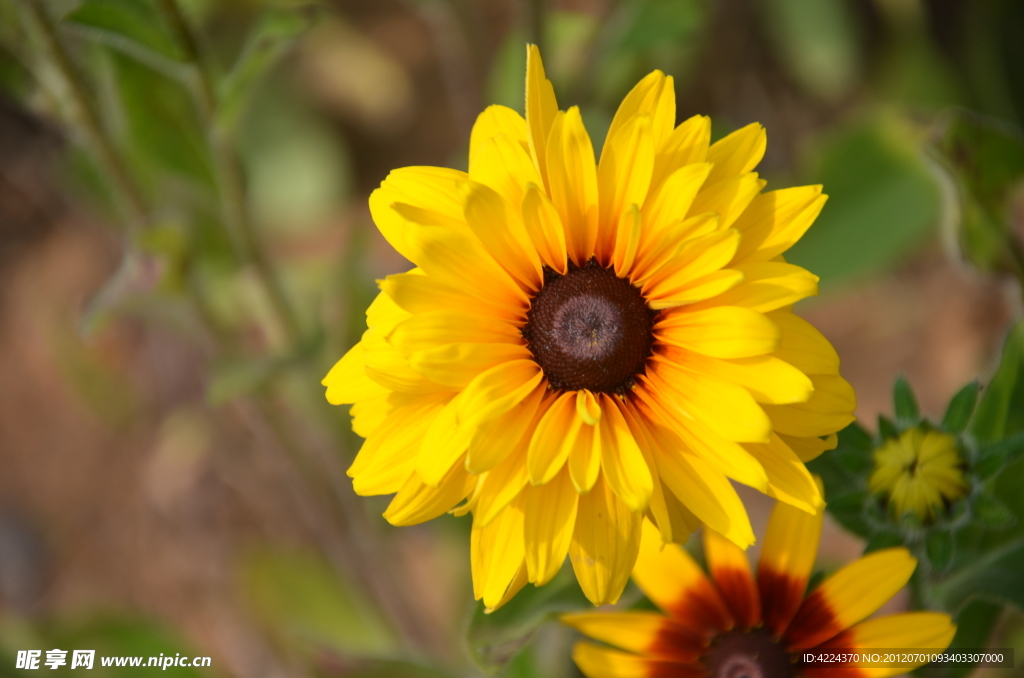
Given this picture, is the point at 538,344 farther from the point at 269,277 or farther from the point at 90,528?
the point at 90,528

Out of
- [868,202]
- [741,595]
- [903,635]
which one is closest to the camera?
[903,635]

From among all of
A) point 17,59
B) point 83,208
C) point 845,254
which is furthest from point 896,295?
point 83,208

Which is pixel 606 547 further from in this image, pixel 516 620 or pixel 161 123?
pixel 161 123

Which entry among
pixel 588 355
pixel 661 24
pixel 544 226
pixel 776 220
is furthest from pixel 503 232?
pixel 661 24

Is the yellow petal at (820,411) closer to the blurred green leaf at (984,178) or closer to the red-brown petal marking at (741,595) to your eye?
the red-brown petal marking at (741,595)

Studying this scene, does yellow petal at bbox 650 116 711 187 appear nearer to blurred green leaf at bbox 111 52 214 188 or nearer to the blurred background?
the blurred background
